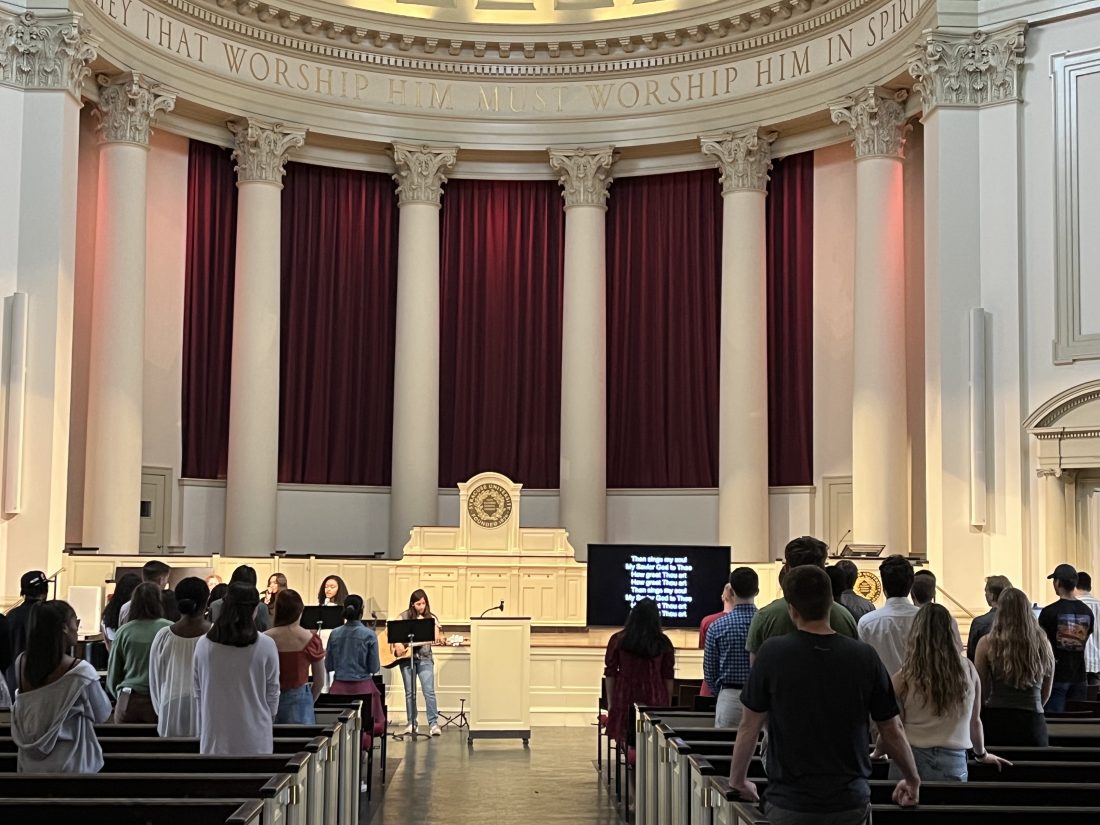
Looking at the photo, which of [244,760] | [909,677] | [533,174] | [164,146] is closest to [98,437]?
[164,146]

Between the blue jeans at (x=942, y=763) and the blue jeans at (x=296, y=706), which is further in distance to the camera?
the blue jeans at (x=296, y=706)

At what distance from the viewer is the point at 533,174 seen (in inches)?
882

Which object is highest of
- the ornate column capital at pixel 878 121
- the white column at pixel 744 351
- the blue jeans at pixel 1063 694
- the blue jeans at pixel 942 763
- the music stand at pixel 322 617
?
the ornate column capital at pixel 878 121

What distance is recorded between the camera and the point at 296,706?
8039 mm

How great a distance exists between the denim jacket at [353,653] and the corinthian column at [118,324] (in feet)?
28.5

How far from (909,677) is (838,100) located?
48.2ft

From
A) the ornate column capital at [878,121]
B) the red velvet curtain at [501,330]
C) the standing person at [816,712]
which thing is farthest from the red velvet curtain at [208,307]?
the standing person at [816,712]

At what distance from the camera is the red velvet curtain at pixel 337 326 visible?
21.7 meters

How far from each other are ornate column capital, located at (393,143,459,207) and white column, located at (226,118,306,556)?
1.73 m

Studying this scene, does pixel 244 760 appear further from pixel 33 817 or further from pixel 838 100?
pixel 838 100

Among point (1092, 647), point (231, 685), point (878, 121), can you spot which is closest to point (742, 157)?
point (878, 121)

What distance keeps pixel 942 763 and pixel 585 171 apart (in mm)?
16641

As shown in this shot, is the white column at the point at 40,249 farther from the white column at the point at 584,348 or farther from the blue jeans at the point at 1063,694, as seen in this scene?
the blue jeans at the point at 1063,694

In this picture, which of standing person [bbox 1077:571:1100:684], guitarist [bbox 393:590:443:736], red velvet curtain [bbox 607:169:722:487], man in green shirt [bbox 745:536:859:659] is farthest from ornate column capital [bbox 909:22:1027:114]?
man in green shirt [bbox 745:536:859:659]
